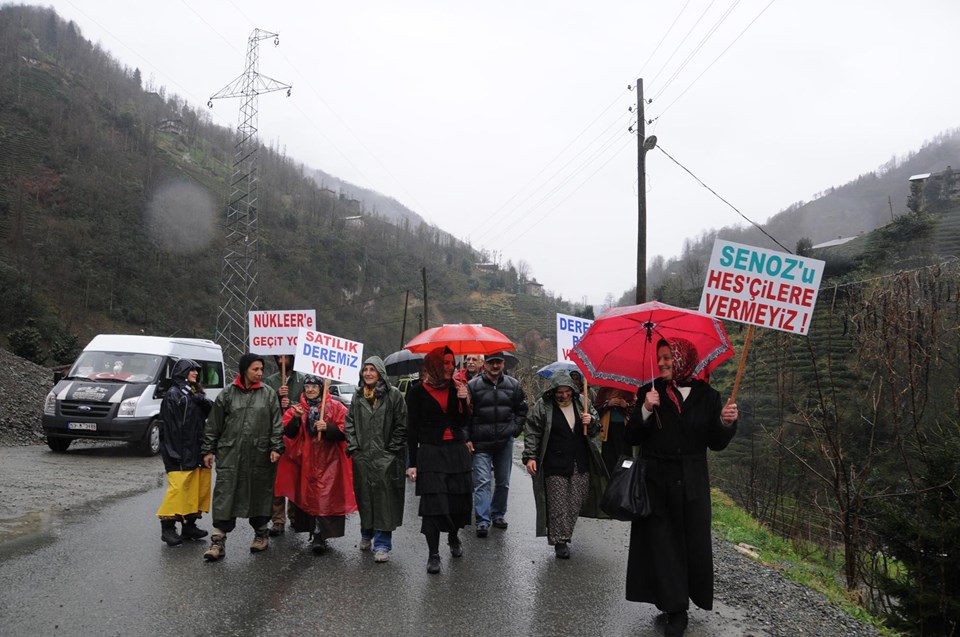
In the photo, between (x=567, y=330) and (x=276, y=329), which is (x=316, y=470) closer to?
(x=276, y=329)

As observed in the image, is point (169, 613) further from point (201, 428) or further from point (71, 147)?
point (71, 147)

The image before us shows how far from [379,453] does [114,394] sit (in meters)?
8.99

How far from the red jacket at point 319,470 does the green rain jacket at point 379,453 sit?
40 centimetres

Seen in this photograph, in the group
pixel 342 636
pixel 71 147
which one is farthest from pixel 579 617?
pixel 71 147

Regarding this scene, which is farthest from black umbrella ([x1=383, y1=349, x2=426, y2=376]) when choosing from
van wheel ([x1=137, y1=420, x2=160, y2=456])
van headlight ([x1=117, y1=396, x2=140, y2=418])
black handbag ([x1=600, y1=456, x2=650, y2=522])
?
black handbag ([x1=600, y1=456, x2=650, y2=522])

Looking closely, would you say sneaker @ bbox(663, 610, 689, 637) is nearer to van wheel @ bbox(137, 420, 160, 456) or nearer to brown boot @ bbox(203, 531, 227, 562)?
brown boot @ bbox(203, 531, 227, 562)

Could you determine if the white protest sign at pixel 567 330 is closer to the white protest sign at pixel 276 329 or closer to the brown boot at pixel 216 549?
the white protest sign at pixel 276 329

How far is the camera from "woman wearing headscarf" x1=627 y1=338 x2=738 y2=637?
4691 millimetres

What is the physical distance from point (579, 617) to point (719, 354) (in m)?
2.42

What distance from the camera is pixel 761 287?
215 inches

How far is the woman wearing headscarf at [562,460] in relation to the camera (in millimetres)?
6816

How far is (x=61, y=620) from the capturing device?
455 centimetres

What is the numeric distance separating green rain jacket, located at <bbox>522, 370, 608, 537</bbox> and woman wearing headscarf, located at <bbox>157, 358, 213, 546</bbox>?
3.24m

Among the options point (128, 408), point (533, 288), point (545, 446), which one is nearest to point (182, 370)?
point (545, 446)
